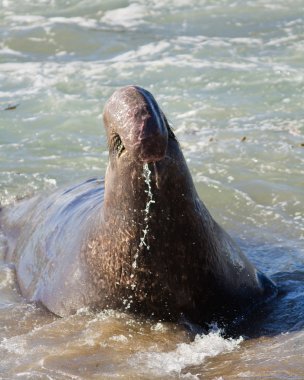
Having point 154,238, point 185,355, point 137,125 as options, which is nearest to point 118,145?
point 137,125

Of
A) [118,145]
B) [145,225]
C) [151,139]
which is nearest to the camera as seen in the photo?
[151,139]

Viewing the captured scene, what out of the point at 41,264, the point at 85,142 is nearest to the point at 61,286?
the point at 41,264

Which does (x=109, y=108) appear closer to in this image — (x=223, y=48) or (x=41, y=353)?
(x=41, y=353)

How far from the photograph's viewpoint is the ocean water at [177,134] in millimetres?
5012

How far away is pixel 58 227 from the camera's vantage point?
629 centimetres

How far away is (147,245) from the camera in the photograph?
16.4ft

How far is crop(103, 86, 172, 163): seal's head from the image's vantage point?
4.50m

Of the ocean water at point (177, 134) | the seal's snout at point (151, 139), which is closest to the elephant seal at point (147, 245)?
the seal's snout at point (151, 139)

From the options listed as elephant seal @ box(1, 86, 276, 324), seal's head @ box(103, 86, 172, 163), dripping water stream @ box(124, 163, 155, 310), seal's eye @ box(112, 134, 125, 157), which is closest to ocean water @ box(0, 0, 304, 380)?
elephant seal @ box(1, 86, 276, 324)

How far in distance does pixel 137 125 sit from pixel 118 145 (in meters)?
0.36

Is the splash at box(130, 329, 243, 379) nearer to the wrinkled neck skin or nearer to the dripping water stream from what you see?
the wrinkled neck skin

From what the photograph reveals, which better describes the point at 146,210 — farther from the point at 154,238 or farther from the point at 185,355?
the point at 185,355

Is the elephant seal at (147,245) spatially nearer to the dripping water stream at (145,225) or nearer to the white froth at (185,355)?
the dripping water stream at (145,225)

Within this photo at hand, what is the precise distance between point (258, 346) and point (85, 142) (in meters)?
5.25
